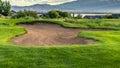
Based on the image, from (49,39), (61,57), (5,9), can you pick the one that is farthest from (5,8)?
(61,57)

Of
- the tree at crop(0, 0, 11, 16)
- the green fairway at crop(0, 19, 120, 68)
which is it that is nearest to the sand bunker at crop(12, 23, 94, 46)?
the green fairway at crop(0, 19, 120, 68)

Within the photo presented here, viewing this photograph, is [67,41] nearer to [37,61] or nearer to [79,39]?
[79,39]

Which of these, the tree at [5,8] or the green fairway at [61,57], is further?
the tree at [5,8]

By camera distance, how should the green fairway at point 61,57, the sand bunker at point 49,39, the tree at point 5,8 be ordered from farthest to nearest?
1. the tree at point 5,8
2. the sand bunker at point 49,39
3. the green fairway at point 61,57

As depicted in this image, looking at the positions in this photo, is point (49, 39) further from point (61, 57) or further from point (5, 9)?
point (5, 9)

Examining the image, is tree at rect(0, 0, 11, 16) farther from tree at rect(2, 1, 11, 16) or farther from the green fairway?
the green fairway

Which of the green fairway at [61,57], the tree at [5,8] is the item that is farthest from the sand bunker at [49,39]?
the tree at [5,8]

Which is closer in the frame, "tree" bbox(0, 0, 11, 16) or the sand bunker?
the sand bunker

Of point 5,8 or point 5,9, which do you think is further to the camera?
point 5,9

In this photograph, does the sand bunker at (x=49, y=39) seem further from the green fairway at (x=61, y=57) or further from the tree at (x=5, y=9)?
the tree at (x=5, y=9)

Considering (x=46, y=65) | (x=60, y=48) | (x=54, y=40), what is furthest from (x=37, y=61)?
(x=54, y=40)

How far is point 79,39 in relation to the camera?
2816 centimetres

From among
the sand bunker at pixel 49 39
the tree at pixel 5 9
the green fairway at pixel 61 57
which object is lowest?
the tree at pixel 5 9

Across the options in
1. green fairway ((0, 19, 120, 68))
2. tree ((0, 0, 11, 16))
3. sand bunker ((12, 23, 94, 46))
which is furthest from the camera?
tree ((0, 0, 11, 16))
